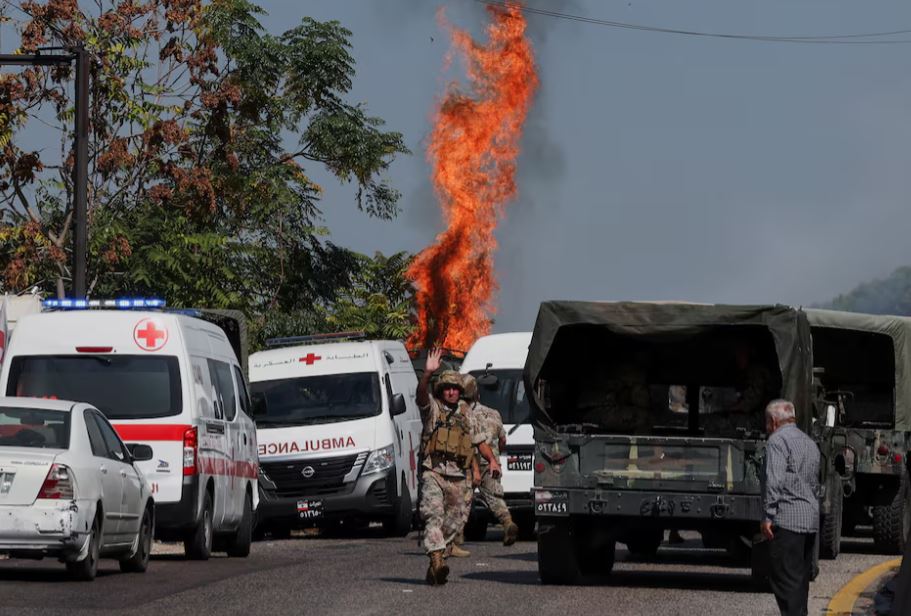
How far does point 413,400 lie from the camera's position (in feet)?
92.5

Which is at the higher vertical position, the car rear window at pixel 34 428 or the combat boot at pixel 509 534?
the car rear window at pixel 34 428

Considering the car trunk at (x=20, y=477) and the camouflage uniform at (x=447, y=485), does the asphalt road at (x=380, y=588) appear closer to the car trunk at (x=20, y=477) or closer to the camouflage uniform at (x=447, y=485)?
the camouflage uniform at (x=447, y=485)

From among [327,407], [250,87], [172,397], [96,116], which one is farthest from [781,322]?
[250,87]

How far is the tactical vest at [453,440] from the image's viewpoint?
17156mm

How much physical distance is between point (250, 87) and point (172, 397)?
825 inches

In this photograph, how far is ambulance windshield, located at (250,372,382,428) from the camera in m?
25.8

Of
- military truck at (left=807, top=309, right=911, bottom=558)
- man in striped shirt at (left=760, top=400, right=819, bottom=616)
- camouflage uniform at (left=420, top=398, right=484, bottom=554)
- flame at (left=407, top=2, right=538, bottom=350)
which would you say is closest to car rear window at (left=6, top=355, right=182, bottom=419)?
camouflage uniform at (left=420, top=398, right=484, bottom=554)

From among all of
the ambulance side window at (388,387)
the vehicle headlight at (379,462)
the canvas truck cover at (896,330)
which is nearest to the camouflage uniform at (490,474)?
the vehicle headlight at (379,462)

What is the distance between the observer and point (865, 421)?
1008 inches

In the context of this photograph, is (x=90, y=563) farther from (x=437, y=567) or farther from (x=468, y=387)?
(x=468, y=387)

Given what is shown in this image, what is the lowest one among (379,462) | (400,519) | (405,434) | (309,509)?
(400,519)

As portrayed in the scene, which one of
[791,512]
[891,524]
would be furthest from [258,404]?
[791,512]

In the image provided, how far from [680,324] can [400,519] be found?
29.9ft

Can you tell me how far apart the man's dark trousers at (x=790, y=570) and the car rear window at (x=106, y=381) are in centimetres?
785
